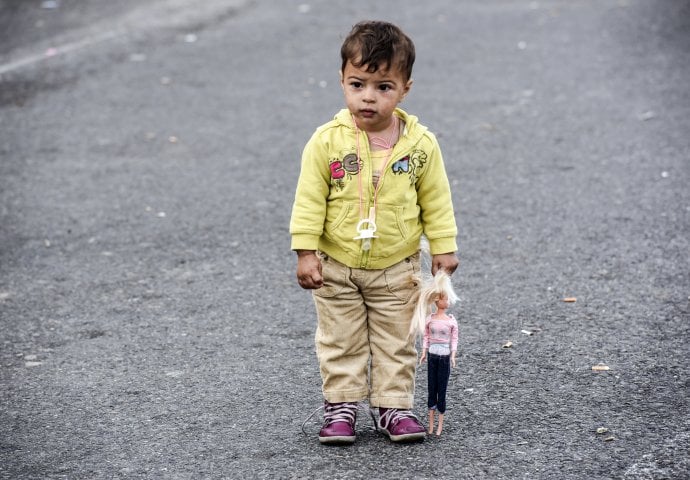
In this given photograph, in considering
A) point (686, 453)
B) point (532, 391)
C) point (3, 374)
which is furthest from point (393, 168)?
point (3, 374)

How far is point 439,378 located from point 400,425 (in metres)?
0.23

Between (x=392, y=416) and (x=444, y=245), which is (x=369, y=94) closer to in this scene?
(x=444, y=245)

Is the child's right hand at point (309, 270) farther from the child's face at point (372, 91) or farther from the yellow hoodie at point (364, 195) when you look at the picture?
the child's face at point (372, 91)

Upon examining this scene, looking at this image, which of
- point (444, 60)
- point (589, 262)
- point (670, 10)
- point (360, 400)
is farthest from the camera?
point (670, 10)

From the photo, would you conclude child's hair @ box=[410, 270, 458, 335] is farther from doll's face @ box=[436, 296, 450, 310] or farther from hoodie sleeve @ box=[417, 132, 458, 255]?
hoodie sleeve @ box=[417, 132, 458, 255]

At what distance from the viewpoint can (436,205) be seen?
371cm

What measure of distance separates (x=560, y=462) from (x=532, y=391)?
590 mm

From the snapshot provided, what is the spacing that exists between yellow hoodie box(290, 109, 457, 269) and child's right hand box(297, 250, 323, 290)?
30mm

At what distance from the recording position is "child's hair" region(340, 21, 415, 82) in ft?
11.3

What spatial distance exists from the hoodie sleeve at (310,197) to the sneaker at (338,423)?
2.04 ft

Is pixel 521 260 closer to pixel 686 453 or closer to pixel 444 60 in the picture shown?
pixel 686 453

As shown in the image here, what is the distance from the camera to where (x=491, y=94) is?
8773 mm

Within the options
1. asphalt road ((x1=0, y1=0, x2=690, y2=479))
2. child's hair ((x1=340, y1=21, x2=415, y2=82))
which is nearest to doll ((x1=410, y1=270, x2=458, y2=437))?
asphalt road ((x1=0, y1=0, x2=690, y2=479))

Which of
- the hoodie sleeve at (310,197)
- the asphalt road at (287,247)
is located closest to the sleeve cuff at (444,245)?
the hoodie sleeve at (310,197)
